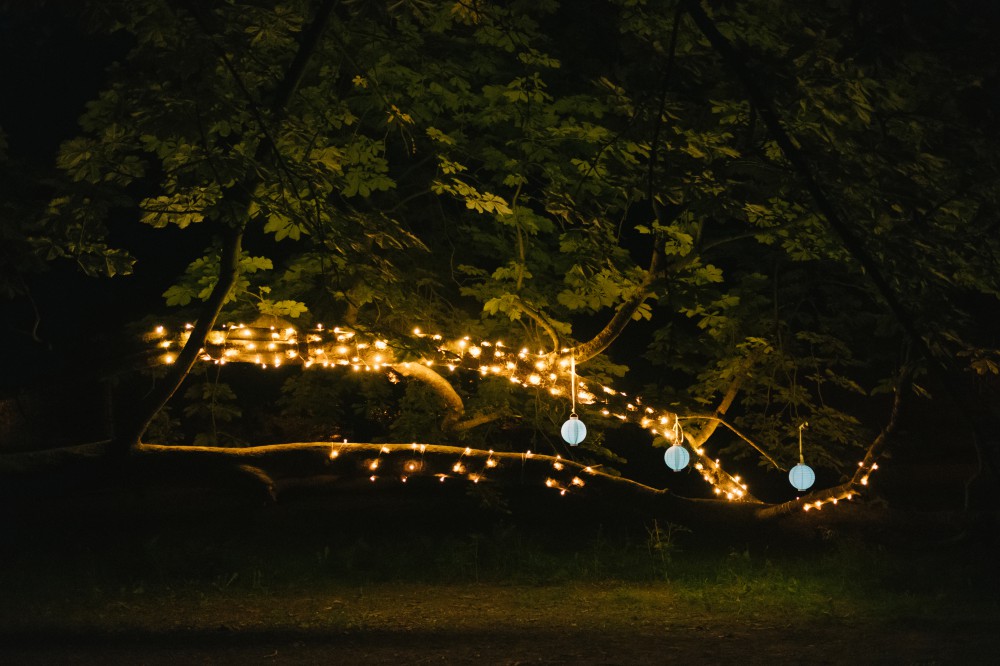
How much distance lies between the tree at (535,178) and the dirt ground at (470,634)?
1.60m

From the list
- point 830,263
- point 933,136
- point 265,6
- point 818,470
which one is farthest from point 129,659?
point 818,470

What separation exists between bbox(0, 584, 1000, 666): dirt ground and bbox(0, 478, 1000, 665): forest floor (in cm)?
3

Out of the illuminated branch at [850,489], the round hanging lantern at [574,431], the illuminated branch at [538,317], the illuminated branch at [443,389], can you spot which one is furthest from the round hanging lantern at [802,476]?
the illuminated branch at [443,389]

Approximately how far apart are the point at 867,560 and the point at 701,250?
144 inches

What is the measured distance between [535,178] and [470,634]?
5236mm

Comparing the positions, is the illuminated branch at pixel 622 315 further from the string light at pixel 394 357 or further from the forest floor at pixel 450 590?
the forest floor at pixel 450 590

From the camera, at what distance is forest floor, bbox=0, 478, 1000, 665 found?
6418mm

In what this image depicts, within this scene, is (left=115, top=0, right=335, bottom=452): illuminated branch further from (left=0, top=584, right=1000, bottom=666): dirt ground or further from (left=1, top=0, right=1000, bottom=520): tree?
(left=0, top=584, right=1000, bottom=666): dirt ground

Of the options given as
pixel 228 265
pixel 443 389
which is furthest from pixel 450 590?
pixel 228 265

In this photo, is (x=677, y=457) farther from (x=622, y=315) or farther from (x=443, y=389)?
(x=443, y=389)

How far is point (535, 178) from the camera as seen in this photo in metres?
10.4

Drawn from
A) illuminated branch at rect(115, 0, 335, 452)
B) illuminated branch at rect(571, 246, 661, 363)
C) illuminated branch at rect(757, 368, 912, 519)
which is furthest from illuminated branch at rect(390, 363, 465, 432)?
illuminated branch at rect(757, 368, 912, 519)

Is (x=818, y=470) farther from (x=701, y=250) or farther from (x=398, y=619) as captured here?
(x=398, y=619)

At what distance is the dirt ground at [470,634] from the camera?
617 centimetres
